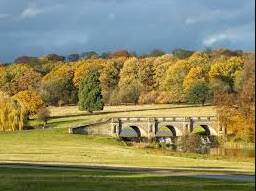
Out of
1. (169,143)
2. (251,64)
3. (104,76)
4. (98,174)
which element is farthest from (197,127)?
(251,64)

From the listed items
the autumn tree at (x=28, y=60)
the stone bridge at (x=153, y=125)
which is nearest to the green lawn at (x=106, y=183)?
the stone bridge at (x=153, y=125)

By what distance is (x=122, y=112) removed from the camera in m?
122

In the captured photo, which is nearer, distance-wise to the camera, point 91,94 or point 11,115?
point 11,115

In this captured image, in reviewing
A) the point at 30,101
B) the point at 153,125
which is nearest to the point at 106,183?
the point at 153,125

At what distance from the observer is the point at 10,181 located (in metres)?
26.4

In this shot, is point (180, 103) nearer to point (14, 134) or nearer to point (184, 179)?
point (14, 134)

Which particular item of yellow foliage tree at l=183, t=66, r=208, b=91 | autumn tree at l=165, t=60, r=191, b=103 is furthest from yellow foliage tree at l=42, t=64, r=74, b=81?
yellow foliage tree at l=183, t=66, r=208, b=91

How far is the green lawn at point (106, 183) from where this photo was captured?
955 inches

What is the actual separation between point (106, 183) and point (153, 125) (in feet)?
232

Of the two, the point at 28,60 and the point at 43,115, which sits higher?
the point at 28,60

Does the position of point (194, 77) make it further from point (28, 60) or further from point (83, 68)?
point (28, 60)

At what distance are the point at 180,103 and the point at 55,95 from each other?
103 ft

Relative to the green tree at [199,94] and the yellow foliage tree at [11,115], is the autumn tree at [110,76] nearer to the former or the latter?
the green tree at [199,94]

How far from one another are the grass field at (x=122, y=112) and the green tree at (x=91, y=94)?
5.85 feet
